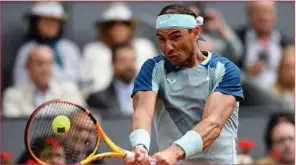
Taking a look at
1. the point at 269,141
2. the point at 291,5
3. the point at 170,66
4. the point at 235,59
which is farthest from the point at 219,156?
the point at 291,5

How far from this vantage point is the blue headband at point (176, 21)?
569cm

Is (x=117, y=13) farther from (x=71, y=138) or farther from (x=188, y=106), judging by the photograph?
(x=188, y=106)

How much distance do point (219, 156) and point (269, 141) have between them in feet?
11.0

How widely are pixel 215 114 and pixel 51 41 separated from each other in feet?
15.1

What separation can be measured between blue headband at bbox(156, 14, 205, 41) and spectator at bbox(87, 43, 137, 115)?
3.60m

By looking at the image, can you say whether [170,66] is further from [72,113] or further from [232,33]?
[232,33]

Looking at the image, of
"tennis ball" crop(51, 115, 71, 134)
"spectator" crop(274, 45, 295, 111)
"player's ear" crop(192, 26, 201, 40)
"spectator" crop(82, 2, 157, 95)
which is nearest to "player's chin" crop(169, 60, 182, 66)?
"player's ear" crop(192, 26, 201, 40)

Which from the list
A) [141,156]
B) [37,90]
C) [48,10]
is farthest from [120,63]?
[141,156]

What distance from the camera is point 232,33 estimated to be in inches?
399

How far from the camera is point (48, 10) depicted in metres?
9.99

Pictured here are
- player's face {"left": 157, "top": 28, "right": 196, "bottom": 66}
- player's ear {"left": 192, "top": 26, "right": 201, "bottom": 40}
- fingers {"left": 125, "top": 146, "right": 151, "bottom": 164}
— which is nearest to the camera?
fingers {"left": 125, "top": 146, "right": 151, "bottom": 164}

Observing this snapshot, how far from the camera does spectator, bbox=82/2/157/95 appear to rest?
Answer: 974cm

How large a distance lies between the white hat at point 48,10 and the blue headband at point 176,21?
4333 mm

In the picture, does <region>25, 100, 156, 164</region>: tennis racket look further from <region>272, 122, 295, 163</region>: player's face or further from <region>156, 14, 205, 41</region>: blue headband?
<region>272, 122, 295, 163</region>: player's face
